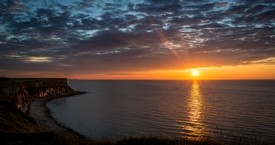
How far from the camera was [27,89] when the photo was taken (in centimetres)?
9594

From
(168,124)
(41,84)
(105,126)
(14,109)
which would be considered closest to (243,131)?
(168,124)

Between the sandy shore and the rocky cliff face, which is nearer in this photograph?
the sandy shore

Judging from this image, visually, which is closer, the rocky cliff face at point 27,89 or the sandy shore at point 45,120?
the sandy shore at point 45,120

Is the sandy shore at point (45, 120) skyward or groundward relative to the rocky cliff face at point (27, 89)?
groundward

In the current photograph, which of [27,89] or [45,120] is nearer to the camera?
[45,120]

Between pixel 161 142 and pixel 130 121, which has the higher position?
pixel 161 142

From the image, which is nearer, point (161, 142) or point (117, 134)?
point (161, 142)

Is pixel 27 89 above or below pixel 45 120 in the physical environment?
above

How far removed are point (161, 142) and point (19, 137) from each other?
9.82m

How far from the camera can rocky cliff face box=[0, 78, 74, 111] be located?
Result: 6372 centimetres

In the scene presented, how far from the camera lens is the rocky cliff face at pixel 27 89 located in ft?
209

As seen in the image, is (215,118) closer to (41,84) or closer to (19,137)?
(19,137)

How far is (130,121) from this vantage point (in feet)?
189

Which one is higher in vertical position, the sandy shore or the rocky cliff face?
the rocky cliff face
